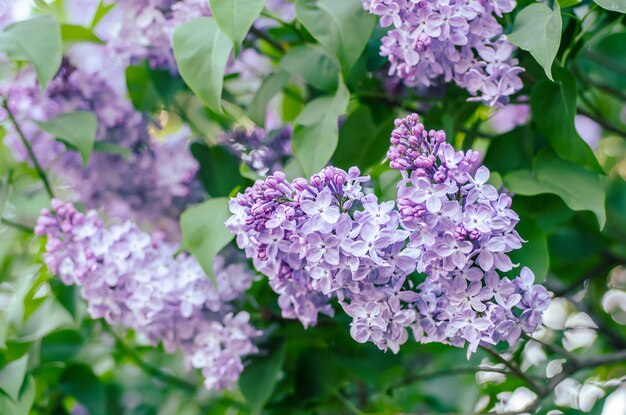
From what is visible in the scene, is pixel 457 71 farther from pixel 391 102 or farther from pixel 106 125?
pixel 106 125

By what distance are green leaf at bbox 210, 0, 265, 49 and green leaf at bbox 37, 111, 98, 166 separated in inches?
11.9

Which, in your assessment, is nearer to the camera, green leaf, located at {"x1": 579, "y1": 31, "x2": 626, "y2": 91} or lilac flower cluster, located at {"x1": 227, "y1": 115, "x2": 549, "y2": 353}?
lilac flower cluster, located at {"x1": 227, "y1": 115, "x2": 549, "y2": 353}

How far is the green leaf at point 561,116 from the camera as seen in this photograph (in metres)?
0.80

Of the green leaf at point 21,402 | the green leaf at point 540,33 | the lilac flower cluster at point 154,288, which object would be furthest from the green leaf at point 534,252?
the green leaf at point 21,402

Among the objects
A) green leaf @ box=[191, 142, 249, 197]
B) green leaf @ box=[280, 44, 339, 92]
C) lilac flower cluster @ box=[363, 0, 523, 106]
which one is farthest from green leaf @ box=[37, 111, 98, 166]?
lilac flower cluster @ box=[363, 0, 523, 106]

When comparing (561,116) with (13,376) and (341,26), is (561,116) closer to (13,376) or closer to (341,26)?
(341,26)

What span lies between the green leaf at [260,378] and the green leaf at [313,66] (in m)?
0.31

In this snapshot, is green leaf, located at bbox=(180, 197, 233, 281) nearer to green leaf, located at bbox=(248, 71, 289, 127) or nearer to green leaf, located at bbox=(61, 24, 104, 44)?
green leaf, located at bbox=(248, 71, 289, 127)

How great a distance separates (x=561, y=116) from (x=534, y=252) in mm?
137

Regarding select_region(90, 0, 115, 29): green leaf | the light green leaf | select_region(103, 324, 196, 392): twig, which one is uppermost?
select_region(90, 0, 115, 29): green leaf

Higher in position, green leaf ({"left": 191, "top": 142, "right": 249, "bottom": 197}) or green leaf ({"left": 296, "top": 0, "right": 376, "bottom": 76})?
green leaf ({"left": 296, "top": 0, "right": 376, "bottom": 76})

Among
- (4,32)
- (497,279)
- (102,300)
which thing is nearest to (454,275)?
(497,279)

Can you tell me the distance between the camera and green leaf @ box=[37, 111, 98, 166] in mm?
1001

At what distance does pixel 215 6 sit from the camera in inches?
30.2
